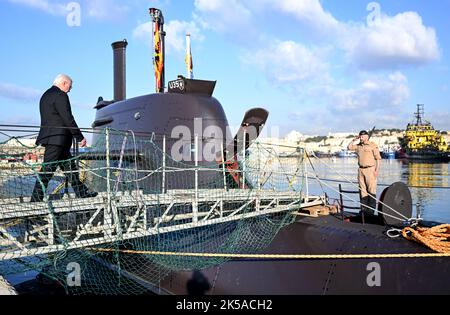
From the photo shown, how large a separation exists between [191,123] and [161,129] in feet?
2.25

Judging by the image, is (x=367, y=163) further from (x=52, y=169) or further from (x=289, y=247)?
(x=52, y=169)

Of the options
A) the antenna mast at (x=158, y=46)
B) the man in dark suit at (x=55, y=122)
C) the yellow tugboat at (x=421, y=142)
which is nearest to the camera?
the man in dark suit at (x=55, y=122)

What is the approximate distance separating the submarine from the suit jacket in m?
0.88

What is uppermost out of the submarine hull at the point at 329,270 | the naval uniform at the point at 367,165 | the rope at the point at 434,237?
the naval uniform at the point at 367,165

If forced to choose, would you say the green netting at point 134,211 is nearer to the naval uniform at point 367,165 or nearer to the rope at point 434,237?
the naval uniform at point 367,165

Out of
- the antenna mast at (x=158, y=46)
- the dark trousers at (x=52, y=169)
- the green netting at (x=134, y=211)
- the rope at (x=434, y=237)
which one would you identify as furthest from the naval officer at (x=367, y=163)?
the antenna mast at (x=158, y=46)

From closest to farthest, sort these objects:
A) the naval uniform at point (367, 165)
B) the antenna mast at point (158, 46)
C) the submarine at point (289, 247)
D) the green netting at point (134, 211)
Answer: the green netting at point (134, 211) → the submarine at point (289, 247) → the naval uniform at point (367, 165) → the antenna mast at point (158, 46)

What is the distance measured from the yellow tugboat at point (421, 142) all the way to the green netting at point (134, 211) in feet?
224

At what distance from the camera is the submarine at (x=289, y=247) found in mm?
5441

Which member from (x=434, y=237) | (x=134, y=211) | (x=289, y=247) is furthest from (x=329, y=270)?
(x=134, y=211)

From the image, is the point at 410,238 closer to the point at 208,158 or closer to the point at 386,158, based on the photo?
the point at 208,158

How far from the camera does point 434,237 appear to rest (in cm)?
558
